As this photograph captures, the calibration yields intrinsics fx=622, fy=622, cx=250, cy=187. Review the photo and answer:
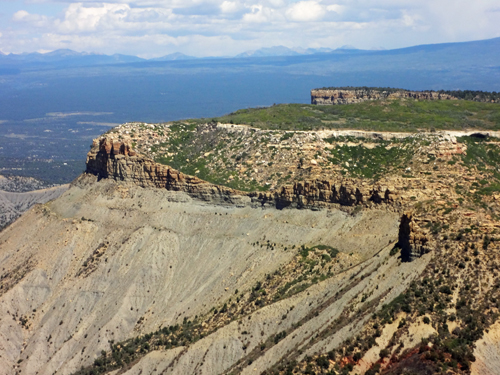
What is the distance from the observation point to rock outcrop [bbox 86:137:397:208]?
56781 millimetres

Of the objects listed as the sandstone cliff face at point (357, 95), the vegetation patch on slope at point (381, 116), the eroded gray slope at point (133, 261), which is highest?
the sandstone cliff face at point (357, 95)

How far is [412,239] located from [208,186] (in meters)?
28.7

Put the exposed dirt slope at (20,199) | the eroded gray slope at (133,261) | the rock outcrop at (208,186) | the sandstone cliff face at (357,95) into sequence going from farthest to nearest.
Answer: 1. the exposed dirt slope at (20,199)
2. the sandstone cliff face at (357,95)
3. the rock outcrop at (208,186)
4. the eroded gray slope at (133,261)

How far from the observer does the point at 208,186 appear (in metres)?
67.1

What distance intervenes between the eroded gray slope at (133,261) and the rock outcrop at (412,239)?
428 cm

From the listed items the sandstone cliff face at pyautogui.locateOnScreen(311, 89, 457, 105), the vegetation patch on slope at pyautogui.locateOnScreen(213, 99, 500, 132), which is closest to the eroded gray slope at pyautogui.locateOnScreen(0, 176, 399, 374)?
the vegetation patch on slope at pyautogui.locateOnScreen(213, 99, 500, 132)

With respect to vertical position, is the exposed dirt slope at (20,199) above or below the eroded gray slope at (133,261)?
below

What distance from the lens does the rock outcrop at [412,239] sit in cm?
4288

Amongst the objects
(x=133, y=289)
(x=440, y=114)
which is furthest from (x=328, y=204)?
(x=440, y=114)

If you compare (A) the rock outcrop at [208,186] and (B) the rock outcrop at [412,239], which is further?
(A) the rock outcrop at [208,186]

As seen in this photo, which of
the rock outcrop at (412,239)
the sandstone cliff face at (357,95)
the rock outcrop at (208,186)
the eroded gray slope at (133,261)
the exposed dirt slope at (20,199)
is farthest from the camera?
the exposed dirt slope at (20,199)

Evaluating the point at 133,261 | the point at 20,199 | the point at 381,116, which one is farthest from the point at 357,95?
the point at 133,261

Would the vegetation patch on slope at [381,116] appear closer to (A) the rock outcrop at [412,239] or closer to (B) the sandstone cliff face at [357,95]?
(B) the sandstone cliff face at [357,95]

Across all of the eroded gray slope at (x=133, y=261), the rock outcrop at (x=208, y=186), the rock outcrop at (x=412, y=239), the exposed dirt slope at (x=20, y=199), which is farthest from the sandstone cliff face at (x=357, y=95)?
the rock outcrop at (x=412, y=239)
